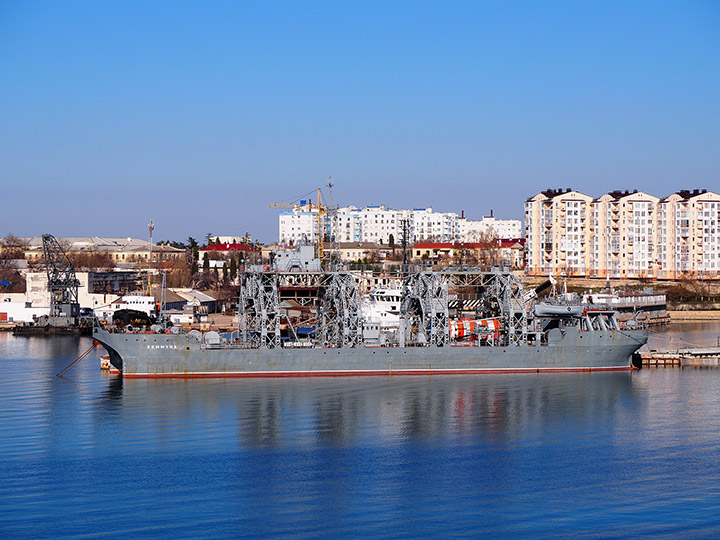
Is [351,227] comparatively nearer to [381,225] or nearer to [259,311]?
[381,225]

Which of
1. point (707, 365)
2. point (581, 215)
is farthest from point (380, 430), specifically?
point (581, 215)

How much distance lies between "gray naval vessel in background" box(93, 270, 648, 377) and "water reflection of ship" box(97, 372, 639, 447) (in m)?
1.35

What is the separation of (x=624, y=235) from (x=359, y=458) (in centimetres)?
8901

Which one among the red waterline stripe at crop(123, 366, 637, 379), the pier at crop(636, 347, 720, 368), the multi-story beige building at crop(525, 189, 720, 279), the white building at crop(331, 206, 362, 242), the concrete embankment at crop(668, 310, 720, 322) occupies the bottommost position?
the red waterline stripe at crop(123, 366, 637, 379)

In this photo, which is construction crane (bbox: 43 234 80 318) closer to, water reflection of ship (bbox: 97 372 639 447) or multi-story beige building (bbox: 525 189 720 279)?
water reflection of ship (bbox: 97 372 639 447)

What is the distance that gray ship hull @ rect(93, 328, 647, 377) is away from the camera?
160 ft

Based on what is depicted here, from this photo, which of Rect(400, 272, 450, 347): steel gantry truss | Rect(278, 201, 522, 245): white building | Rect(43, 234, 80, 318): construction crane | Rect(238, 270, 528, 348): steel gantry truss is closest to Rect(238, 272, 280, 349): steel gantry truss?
Rect(238, 270, 528, 348): steel gantry truss

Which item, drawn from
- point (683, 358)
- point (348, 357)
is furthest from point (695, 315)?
point (348, 357)

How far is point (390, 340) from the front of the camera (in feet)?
172

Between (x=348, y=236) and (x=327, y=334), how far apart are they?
117m

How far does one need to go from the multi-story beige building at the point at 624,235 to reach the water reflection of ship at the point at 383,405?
66599mm

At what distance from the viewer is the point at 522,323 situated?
51.2 metres

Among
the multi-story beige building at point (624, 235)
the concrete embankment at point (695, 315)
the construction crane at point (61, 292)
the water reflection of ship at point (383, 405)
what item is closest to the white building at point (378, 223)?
the multi-story beige building at point (624, 235)

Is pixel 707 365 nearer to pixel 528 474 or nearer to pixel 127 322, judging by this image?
pixel 528 474
